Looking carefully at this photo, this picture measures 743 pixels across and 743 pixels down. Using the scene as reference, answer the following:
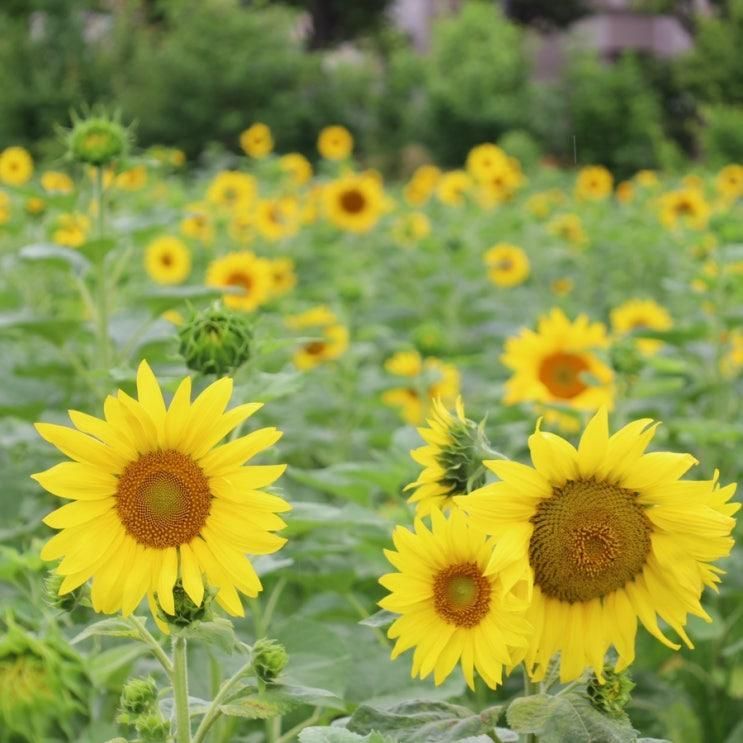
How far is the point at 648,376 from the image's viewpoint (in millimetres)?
2654

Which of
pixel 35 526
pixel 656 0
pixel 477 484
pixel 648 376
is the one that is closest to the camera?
pixel 477 484

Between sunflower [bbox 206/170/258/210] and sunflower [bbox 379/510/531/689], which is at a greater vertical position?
sunflower [bbox 206/170/258/210]

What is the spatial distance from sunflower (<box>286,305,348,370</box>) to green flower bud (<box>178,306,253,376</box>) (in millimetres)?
1516

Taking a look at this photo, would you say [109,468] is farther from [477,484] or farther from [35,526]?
[35,526]

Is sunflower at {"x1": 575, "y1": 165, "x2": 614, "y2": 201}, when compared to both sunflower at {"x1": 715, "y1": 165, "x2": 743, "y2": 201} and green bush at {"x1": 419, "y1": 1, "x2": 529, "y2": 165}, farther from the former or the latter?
green bush at {"x1": 419, "y1": 1, "x2": 529, "y2": 165}

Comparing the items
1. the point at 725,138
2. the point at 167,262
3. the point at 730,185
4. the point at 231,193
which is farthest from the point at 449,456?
the point at 725,138

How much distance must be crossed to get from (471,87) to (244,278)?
10837mm

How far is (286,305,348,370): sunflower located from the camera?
9.52 ft

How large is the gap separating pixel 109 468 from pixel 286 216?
12.9 ft

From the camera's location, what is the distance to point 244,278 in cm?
303

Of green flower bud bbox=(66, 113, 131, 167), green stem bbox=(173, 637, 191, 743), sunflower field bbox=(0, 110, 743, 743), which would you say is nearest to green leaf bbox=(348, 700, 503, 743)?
sunflower field bbox=(0, 110, 743, 743)

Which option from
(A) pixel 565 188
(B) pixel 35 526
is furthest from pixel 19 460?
(A) pixel 565 188

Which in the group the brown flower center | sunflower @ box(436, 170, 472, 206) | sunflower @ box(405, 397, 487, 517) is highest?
sunflower @ box(436, 170, 472, 206)

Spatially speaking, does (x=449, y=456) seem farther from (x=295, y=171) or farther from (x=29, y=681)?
(x=295, y=171)
